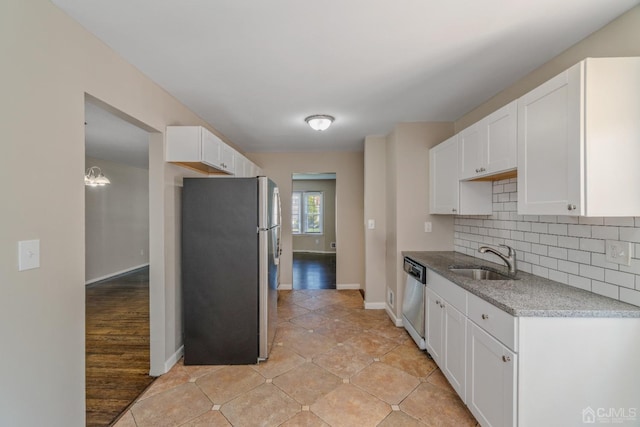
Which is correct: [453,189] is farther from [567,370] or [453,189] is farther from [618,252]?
[567,370]

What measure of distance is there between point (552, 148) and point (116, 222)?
7280 millimetres

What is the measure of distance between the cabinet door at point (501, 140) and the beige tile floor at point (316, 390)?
1753 mm

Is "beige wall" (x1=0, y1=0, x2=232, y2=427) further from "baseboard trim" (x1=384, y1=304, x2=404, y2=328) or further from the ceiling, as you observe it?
"baseboard trim" (x1=384, y1=304, x2=404, y2=328)

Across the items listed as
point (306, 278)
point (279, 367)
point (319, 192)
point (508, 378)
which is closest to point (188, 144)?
point (279, 367)

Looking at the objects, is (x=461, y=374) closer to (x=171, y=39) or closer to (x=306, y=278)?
(x=171, y=39)

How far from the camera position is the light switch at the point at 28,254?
47.4 inches

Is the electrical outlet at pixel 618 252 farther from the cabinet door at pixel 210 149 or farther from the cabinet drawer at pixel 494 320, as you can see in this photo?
the cabinet door at pixel 210 149

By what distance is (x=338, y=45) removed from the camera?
1712mm

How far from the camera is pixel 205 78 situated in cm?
214

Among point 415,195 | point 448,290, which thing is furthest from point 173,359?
point 415,195

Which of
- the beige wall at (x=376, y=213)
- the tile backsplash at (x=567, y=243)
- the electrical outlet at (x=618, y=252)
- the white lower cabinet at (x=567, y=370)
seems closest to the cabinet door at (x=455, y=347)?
the white lower cabinet at (x=567, y=370)

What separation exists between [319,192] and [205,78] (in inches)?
274

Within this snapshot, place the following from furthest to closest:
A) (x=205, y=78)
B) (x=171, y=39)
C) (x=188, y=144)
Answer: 1. (x=188, y=144)
2. (x=205, y=78)
3. (x=171, y=39)

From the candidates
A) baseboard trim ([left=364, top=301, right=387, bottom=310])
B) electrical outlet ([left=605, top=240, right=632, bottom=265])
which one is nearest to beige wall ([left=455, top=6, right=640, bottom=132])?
electrical outlet ([left=605, top=240, right=632, bottom=265])
